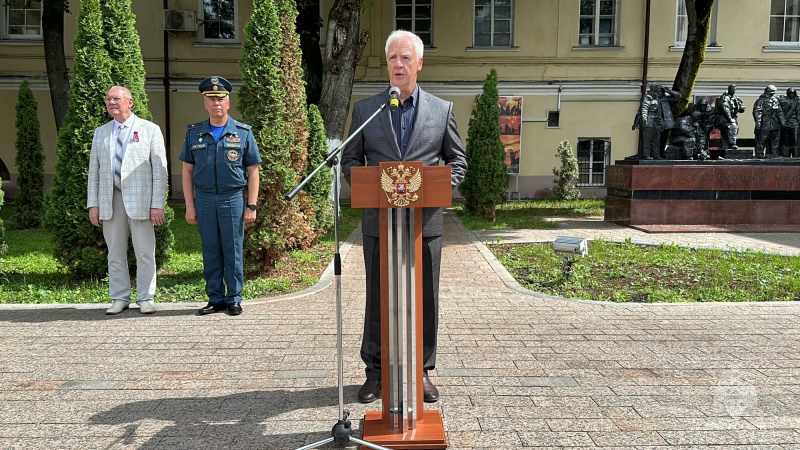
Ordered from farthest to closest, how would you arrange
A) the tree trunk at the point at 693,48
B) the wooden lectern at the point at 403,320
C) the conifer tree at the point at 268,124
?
the tree trunk at the point at 693,48 < the conifer tree at the point at 268,124 < the wooden lectern at the point at 403,320

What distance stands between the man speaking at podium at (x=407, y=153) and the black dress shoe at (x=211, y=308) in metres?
2.81

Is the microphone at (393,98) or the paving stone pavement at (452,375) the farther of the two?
the paving stone pavement at (452,375)

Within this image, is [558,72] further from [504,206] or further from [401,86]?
[401,86]

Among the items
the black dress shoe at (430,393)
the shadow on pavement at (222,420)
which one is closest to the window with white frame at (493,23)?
the black dress shoe at (430,393)

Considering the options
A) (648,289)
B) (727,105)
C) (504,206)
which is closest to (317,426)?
(648,289)

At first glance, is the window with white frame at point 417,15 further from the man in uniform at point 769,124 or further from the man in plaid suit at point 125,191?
the man in plaid suit at point 125,191

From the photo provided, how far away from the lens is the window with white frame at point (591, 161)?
21.7 meters

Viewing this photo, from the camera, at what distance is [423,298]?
12.9 ft

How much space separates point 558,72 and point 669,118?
721cm

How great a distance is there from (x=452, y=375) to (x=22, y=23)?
2162cm

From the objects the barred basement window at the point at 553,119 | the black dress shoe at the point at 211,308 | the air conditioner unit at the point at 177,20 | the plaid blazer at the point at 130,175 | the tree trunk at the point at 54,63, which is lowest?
the black dress shoe at the point at 211,308

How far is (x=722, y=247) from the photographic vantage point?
11.1 m

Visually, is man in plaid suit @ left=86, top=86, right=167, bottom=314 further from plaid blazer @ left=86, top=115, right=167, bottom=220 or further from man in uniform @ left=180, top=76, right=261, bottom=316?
man in uniform @ left=180, top=76, right=261, bottom=316

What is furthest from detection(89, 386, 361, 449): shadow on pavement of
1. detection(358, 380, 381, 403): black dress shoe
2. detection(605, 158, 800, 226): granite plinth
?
detection(605, 158, 800, 226): granite plinth
